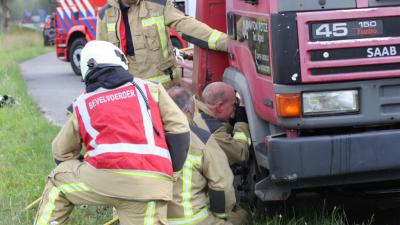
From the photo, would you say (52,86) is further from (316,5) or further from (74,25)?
(316,5)

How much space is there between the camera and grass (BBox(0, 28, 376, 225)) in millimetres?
5285

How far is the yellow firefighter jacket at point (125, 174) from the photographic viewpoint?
4031 mm

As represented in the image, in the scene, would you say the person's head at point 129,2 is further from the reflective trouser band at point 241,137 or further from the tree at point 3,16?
the tree at point 3,16

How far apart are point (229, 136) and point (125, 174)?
4.09 feet

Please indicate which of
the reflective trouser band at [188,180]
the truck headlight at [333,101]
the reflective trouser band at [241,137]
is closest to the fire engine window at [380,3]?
the truck headlight at [333,101]

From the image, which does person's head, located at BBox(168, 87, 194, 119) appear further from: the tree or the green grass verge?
the tree

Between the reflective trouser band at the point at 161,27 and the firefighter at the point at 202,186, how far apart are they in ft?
5.17

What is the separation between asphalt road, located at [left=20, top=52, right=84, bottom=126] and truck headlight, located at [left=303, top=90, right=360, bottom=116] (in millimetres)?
6444

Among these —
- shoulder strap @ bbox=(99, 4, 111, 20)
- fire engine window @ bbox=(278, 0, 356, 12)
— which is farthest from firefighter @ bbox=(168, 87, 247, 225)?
shoulder strap @ bbox=(99, 4, 111, 20)

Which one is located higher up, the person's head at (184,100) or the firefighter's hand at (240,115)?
the person's head at (184,100)

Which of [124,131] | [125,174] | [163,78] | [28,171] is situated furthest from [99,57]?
[28,171]

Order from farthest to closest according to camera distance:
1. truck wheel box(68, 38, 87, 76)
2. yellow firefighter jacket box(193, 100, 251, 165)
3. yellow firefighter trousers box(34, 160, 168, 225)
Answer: truck wheel box(68, 38, 87, 76) < yellow firefighter jacket box(193, 100, 251, 165) < yellow firefighter trousers box(34, 160, 168, 225)

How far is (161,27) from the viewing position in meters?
6.07

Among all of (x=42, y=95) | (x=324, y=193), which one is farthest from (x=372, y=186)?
(x=42, y=95)
